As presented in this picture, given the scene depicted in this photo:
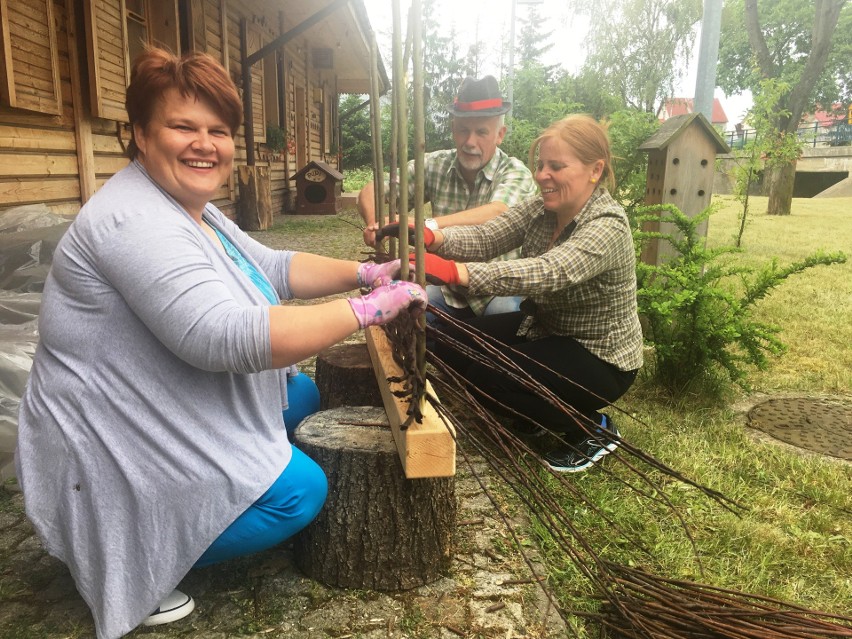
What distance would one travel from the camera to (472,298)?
3.88 m

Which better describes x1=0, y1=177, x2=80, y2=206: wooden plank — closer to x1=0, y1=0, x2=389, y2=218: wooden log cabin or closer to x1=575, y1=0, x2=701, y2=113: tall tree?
x1=0, y1=0, x2=389, y2=218: wooden log cabin

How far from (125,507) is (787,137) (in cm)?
1136

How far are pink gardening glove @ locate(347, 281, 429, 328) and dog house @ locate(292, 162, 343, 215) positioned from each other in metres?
12.1

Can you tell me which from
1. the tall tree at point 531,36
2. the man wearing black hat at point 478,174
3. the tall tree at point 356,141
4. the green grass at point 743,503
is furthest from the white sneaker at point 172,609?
the tall tree at point 531,36

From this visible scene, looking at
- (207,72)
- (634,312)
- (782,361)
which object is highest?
(207,72)

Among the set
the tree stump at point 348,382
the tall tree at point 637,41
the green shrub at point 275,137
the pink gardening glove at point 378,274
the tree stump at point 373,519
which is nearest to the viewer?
the tree stump at point 373,519

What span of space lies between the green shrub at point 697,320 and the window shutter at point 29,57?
3.72 metres

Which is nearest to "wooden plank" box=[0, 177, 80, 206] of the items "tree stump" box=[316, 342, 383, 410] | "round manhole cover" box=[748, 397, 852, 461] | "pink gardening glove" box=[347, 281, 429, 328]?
"tree stump" box=[316, 342, 383, 410]

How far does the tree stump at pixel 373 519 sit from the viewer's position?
208cm

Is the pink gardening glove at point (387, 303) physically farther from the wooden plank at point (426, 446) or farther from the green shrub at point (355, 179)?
the green shrub at point (355, 179)

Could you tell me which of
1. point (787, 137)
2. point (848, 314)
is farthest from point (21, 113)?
point (787, 137)

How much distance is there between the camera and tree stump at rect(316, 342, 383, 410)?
277 cm

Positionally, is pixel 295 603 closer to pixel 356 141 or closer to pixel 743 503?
pixel 743 503

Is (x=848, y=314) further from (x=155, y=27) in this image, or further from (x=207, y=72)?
(x=155, y=27)
